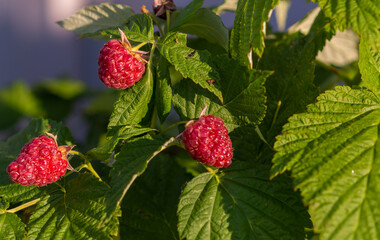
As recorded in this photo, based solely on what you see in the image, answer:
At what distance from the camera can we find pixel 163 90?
0.63m

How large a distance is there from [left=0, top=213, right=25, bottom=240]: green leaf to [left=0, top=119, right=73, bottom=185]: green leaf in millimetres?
80

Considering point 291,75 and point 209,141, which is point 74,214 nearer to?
point 209,141

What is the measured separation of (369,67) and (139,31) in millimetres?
360

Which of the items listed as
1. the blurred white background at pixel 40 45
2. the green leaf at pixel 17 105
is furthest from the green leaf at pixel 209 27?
the blurred white background at pixel 40 45

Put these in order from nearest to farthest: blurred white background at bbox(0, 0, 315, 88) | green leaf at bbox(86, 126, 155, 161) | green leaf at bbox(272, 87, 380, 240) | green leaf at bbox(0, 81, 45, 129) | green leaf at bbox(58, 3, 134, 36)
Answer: green leaf at bbox(272, 87, 380, 240)
green leaf at bbox(86, 126, 155, 161)
green leaf at bbox(58, 3, 134, 36)
green leaf at bbox(0, 81, 45, 129)
blurred white background at bbox(0, 0, 315, 88)

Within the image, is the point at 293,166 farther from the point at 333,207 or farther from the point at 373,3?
the point at 373,3

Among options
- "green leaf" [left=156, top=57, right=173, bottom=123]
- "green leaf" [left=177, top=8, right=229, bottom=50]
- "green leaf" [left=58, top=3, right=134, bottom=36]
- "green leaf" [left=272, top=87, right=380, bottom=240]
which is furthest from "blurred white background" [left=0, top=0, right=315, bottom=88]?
"green leaf" [left=272, top=87, right=380, bottom=240]

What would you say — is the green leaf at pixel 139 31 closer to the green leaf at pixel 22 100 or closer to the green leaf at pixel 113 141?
the green leaf at pixel 113 141

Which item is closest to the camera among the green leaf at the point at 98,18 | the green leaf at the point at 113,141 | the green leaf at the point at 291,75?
the green leaf at the point at 113,141

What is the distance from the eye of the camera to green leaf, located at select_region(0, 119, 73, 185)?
2.44ft

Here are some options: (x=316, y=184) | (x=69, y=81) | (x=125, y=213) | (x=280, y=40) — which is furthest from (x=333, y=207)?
(x=69, y=81)

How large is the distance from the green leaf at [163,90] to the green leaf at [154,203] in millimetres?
207

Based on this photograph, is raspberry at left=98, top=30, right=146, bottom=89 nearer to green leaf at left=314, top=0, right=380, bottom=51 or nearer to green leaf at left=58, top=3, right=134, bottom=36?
green leaf at left=58, top=3, right=134, bottom=36

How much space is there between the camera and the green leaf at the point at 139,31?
0.63m
